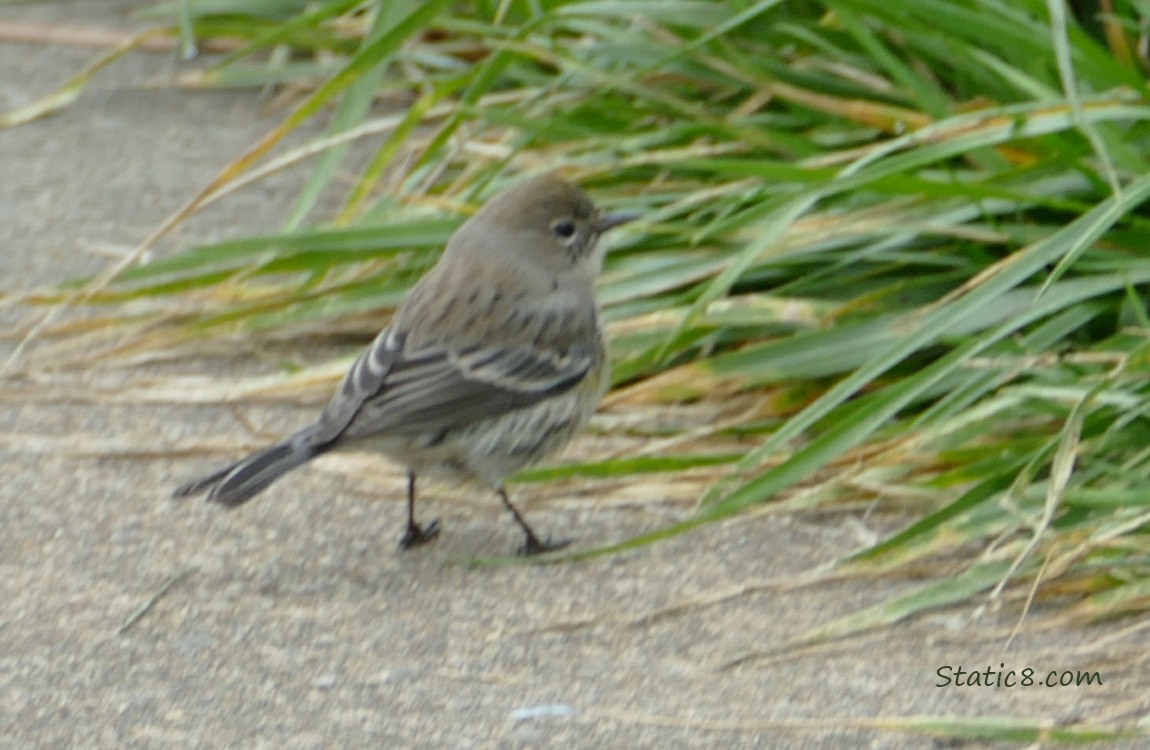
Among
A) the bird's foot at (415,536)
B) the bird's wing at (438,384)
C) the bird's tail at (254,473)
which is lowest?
the bird's foot at (415,536)

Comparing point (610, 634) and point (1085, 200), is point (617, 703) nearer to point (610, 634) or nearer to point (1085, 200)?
point (610, 634)

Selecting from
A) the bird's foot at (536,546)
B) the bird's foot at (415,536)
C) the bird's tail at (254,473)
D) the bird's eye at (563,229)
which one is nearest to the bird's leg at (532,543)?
the bird's foot at (536,546)

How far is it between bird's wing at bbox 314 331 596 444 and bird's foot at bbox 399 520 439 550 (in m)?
0.25

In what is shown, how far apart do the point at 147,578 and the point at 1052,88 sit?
7.73 ft

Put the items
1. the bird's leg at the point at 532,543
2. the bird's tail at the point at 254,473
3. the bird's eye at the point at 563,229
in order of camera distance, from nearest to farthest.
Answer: the bird's tail at the point at 254,473
the bird's leg at the point at 532,543
the bird's eye at the point at 563,229

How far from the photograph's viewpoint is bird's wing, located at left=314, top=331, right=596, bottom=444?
4227mm

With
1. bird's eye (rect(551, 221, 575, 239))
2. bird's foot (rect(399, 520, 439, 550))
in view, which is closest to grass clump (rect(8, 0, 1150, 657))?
bird's eye (rect(551, 221, 575, 239))

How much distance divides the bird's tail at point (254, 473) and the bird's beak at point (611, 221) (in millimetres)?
1009

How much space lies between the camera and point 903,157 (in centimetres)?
445

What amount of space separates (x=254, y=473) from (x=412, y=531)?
48 cm

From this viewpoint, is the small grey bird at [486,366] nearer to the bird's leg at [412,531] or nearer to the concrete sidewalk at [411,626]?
the bird's leg at [412,531]

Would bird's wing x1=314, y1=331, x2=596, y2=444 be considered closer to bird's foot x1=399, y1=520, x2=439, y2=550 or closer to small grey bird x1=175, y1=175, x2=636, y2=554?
small grey bird x1=175, y1=175, x2=636, y2=554

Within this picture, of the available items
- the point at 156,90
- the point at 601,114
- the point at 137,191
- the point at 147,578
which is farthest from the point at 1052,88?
the point at 156,90

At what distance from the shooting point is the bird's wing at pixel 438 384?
4227 millimetres
